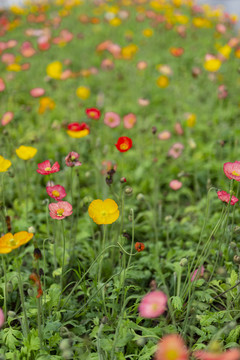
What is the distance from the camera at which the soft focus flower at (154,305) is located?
1.11m

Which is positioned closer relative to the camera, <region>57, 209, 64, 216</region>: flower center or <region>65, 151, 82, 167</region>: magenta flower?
<region>57, 209, 64, 216</region>: flower center

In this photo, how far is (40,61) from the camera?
453 cm

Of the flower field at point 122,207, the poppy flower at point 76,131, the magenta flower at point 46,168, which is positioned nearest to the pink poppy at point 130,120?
the flower field at point 122,207

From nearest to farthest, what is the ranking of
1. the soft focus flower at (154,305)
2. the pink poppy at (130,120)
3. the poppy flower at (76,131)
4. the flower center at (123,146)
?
the soft focus flower at (154,305) → the flower center at (123,146) → the poppy flower at (76,131) → the pink poppy at (130,120)

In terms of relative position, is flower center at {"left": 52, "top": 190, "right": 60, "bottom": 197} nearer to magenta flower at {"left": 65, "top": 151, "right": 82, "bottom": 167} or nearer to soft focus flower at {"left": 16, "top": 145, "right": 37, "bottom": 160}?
magenta flower at {"left": 65, "top": 151, "right": 82, "bottom": 167}

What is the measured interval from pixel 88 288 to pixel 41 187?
1034 millimetres

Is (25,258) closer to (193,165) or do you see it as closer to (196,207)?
(196,207)

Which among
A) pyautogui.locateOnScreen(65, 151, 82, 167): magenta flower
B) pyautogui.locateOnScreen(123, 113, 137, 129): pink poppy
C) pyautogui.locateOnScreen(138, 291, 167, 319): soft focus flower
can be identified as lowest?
pyautogui.locateOnScreen(123, 113, 137, 129): pink poppy

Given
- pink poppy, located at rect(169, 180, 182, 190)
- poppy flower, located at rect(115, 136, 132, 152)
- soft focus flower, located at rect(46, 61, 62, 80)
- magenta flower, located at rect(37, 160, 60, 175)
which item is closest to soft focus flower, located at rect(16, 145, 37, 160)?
magenta flower, located at rect(37, 160, 60, 175)

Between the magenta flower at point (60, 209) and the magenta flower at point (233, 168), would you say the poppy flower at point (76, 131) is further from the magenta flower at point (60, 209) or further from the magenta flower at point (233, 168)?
the magenta flower at point (233, 168)

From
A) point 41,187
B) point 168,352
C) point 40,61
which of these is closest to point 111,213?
point 168,352

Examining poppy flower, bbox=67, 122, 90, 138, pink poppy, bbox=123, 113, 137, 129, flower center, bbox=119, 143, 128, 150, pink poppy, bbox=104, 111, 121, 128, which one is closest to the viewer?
flower center, bbox=119, 143, 128, 150

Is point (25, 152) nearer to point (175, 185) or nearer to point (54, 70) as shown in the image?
point (175, 185)

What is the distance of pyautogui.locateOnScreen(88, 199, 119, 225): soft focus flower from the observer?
1.38 meters
